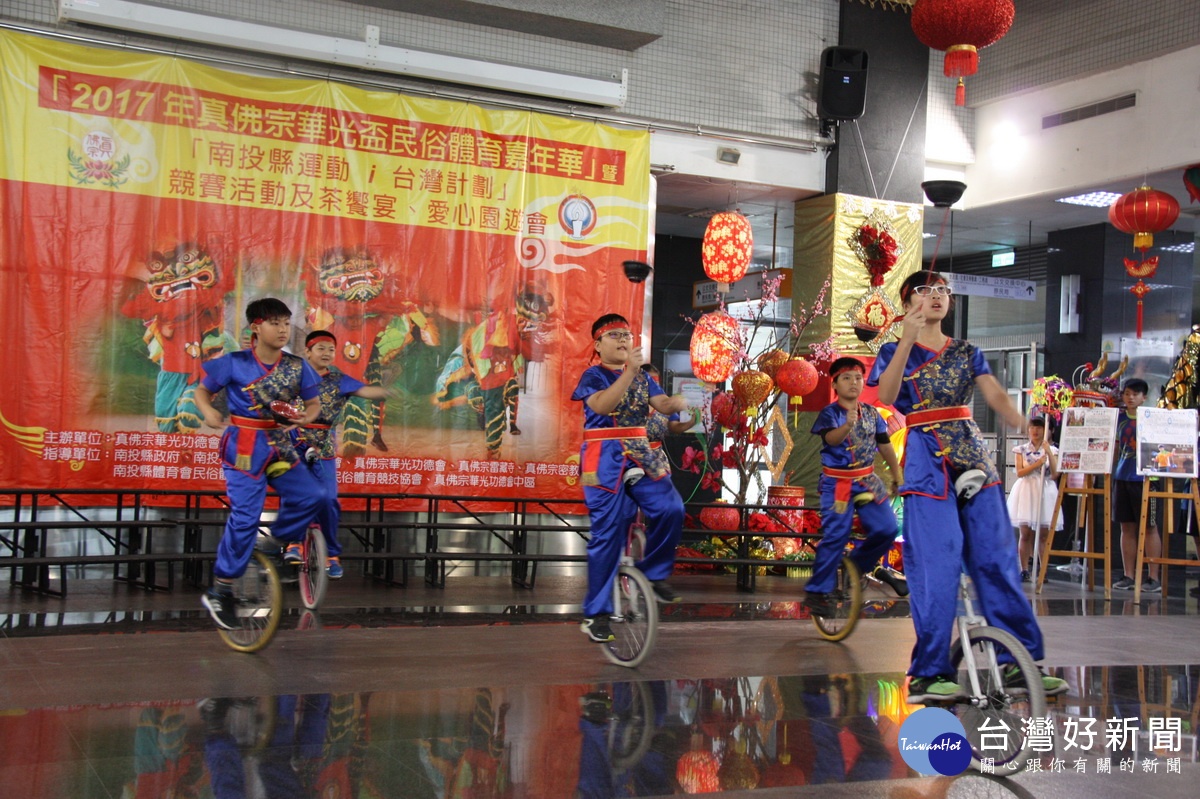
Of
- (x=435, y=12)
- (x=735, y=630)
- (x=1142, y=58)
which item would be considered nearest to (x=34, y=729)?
(x=735, y=630)

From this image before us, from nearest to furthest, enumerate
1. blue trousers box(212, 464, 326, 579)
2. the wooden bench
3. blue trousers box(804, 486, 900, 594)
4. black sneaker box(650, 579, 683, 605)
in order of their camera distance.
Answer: black sneaker box(650, 579, 683, 605), blue trousers box(212, 464, 326, 579), blue trousers box(804, 486, 900, 594), the wooden bench

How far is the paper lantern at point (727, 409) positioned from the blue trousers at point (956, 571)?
6053 mm

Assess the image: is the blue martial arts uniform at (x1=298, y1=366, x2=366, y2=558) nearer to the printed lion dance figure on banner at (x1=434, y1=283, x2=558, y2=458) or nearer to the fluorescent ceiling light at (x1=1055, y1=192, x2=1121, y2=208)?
the printed lion dance figure on banner at (x1=434, y1=283, x2=558, y2=458)

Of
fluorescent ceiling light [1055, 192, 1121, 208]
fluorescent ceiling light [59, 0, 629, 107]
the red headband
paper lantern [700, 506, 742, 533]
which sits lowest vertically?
paper lantern [700, 506, 742, 533]

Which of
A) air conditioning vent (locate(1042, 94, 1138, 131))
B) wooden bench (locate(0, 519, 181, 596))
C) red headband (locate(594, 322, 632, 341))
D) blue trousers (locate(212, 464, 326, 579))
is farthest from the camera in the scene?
air conditioning vent (locate(1042, 94, 1138, 131))

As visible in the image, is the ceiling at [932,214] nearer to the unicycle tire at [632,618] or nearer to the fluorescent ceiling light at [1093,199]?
the fluorescent ceiling light at [1093,199]

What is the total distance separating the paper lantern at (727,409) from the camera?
1024 centimetres

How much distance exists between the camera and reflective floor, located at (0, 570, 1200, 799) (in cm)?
349

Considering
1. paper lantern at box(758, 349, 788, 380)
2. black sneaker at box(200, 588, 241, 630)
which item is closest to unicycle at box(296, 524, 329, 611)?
black sneaker at box(200, 588, 241, 630)

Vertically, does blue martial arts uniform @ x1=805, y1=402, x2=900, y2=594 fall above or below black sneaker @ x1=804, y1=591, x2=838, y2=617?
above

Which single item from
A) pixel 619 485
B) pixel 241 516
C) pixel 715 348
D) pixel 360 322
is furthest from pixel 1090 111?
pixel 241 516

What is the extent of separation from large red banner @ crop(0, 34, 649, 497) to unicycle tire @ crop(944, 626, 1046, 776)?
5.73 meters

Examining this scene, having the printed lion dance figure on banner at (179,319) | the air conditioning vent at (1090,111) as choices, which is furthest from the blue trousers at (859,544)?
the air conditioning vent at (1090,111)

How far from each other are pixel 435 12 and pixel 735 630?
559 centimetres
